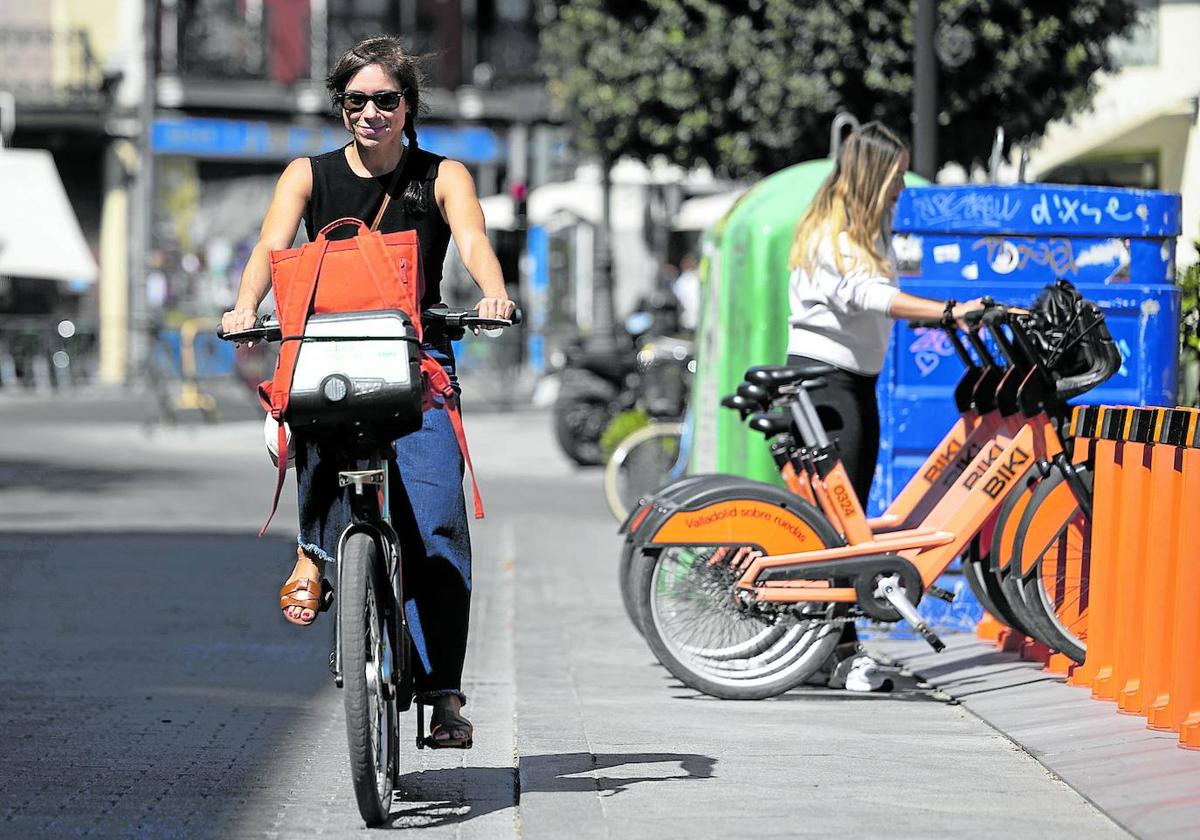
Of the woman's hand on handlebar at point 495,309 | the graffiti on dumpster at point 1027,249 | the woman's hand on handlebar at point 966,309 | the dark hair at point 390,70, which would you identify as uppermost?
the dark hair at point 390,70

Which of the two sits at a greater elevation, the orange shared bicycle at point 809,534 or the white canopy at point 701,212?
the white canopy at point 701,212

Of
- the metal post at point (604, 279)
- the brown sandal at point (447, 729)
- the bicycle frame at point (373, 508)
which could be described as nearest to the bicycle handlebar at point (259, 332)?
the bicycle frame at point (373, 508)

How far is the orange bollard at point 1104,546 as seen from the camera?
23.5ft

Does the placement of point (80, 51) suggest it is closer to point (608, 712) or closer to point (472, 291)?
point (472, 291)

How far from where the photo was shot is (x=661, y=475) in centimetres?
1427

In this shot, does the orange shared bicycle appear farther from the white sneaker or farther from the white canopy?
the white canopy

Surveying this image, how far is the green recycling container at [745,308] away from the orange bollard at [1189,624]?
3.02m

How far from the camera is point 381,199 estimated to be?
570 cm

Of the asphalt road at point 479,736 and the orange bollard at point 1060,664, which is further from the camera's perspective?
the orange bollard at point 1060,664

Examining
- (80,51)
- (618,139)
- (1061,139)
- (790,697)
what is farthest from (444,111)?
(790,697)

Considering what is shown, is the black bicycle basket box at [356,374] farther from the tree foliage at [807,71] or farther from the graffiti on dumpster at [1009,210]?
the tree foliage at [807,71]

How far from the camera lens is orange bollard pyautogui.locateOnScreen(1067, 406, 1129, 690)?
716cm

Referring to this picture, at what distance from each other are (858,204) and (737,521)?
45.6 inches

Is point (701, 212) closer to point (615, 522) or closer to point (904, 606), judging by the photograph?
point (615, 522)
